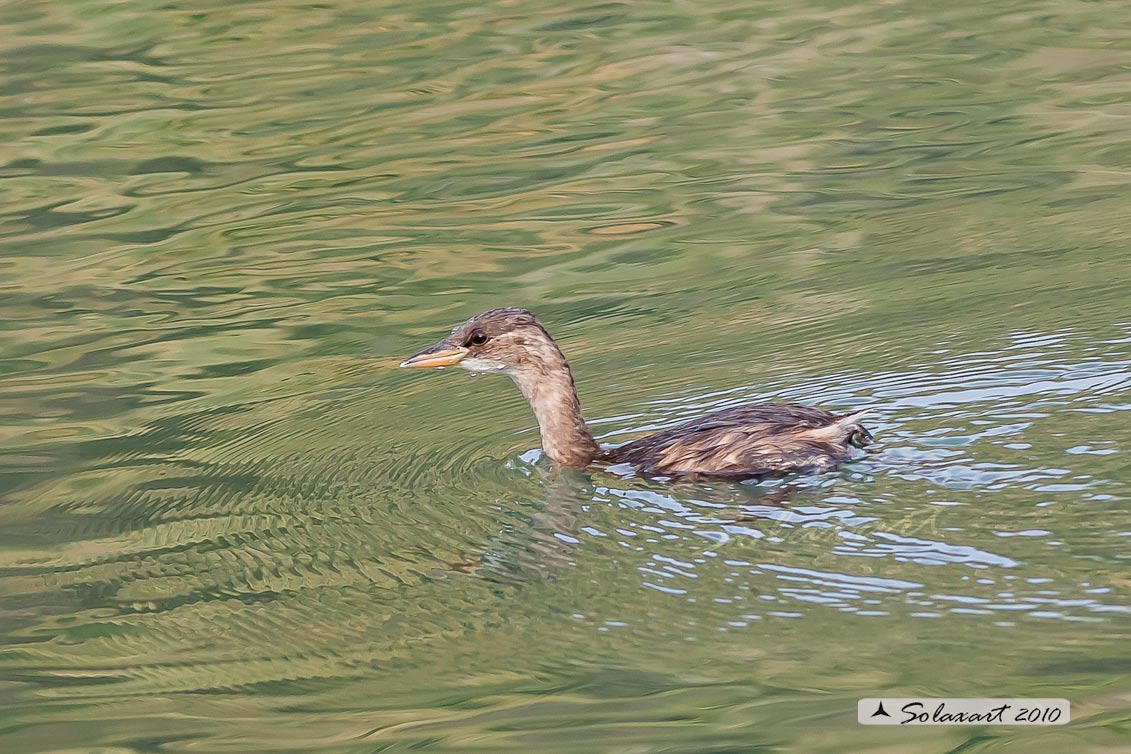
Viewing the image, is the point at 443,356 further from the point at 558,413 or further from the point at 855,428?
the point at 855,428

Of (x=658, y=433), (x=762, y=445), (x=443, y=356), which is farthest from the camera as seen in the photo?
(x=443, y=356)

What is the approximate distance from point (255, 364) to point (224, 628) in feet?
10.6

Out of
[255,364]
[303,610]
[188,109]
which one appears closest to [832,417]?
[303,610]

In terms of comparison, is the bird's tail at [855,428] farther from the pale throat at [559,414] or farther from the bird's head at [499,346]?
the bird's head at [499,346]

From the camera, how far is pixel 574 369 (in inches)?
336

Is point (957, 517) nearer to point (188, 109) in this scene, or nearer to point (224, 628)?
point (224, 628)

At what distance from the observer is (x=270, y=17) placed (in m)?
16.7

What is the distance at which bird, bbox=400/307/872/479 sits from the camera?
6715 mm

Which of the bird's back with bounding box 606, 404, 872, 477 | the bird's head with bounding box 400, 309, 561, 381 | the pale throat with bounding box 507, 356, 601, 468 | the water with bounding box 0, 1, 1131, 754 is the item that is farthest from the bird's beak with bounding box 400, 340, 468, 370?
the bird's back with bounding box 606, 404, 872, 477

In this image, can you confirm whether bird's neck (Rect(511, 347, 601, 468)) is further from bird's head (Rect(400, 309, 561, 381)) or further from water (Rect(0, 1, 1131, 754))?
water (Rect(0, 1, 1131, 754))

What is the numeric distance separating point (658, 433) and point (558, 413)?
0.41m

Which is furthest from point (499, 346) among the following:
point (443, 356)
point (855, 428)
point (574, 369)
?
point (855, 428)

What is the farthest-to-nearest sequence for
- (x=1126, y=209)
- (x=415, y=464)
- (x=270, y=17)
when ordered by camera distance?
(x=270, y=17) → (x=1126, y=209) → (x=415, y=464)

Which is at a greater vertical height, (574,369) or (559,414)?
(559,414)
